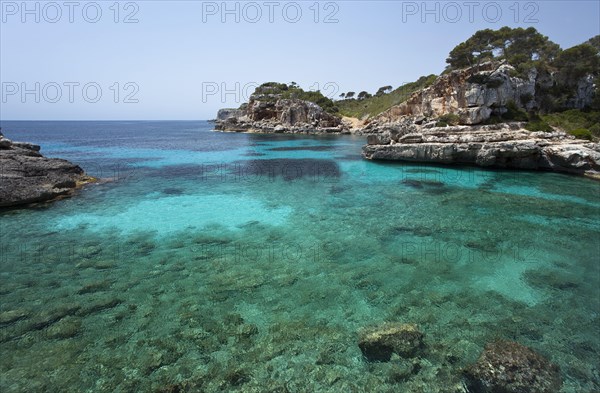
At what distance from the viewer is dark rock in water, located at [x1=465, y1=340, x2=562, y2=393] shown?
5336 millimetres

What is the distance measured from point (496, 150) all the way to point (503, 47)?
4485 cm

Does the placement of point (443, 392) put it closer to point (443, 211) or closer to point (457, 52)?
point (443, 211)

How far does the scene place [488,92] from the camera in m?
39.2

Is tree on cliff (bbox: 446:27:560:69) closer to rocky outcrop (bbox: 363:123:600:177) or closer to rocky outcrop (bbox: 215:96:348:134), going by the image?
rocky outcrop (bbox: 215:96:348:134)

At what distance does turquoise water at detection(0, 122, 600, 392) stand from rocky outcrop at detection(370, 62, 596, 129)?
2564cm

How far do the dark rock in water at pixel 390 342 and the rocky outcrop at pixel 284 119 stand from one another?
216 ft

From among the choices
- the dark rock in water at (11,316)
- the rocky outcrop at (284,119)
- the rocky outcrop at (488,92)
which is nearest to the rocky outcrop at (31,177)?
the dark rock in water at (11,316)

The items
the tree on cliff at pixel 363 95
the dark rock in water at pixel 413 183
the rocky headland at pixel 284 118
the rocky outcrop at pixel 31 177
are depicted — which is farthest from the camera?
the tree on cliff at pixel 363 95

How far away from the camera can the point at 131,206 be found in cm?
1639

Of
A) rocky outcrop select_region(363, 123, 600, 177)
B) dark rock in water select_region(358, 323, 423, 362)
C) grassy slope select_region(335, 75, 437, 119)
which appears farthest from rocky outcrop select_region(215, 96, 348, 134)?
dark rock in water select_region(358, 323, 423, 362)

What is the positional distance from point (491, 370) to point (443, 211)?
36.0ft

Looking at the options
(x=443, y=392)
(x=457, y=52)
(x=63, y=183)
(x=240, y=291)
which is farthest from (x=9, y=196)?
(x=457, y=52)

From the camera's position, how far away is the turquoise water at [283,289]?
19.2ft

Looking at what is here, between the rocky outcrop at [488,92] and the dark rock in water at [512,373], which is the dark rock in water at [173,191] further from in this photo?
the rocky outcrop at [488,92]
